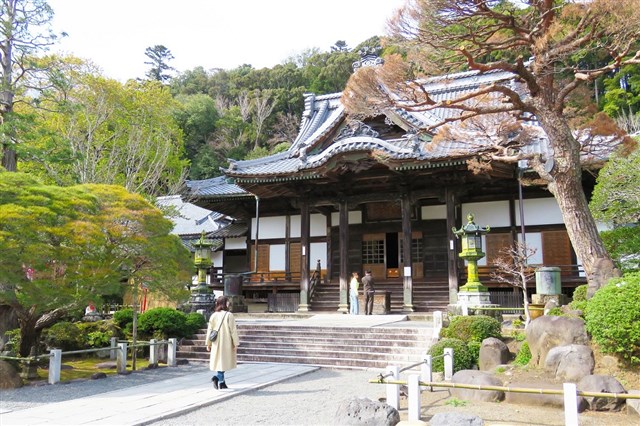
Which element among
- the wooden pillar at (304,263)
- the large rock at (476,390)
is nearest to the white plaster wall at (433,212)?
the wooden pillar at (304,263)

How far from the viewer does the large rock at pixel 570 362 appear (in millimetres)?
7223

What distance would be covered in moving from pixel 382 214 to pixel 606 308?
12.8 m

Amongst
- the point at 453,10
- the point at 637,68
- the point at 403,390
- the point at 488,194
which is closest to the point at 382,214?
the point at 488,194

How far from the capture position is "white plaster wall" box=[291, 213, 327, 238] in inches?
814

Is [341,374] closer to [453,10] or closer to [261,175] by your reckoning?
[453,10]

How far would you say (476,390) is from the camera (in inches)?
273

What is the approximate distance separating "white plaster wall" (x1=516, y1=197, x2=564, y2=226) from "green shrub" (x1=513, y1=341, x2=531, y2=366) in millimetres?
9462

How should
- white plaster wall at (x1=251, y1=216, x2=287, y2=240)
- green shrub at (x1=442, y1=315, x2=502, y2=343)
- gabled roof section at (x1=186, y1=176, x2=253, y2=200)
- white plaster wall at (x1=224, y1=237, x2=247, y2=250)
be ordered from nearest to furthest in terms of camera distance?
1. green shrub at (x1=442, y1=315, x2=502, y2=343)
2. gabled roof section at (x1=186, y1=176, x2=253, y2=200)
3. white plaster wall at (x1=251, y1=216, x2=287, y2=240)
4. white plaster wall at (x1=224, y1=237, x2=247, y2=250)

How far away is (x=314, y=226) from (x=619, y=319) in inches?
576

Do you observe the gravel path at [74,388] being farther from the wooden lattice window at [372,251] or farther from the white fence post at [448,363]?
the wooden lattice window at [372,251]

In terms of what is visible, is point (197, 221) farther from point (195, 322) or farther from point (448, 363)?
point (448, 363)

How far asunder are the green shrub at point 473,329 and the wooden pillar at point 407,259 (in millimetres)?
6281

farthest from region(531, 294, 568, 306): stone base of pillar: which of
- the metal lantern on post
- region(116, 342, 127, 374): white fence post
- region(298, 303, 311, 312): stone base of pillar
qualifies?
region(116, 342, 127, 374): white fence post

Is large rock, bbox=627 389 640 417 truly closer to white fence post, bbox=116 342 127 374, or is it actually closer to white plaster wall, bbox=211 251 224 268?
white fence post, bbox=116 342 127 374
